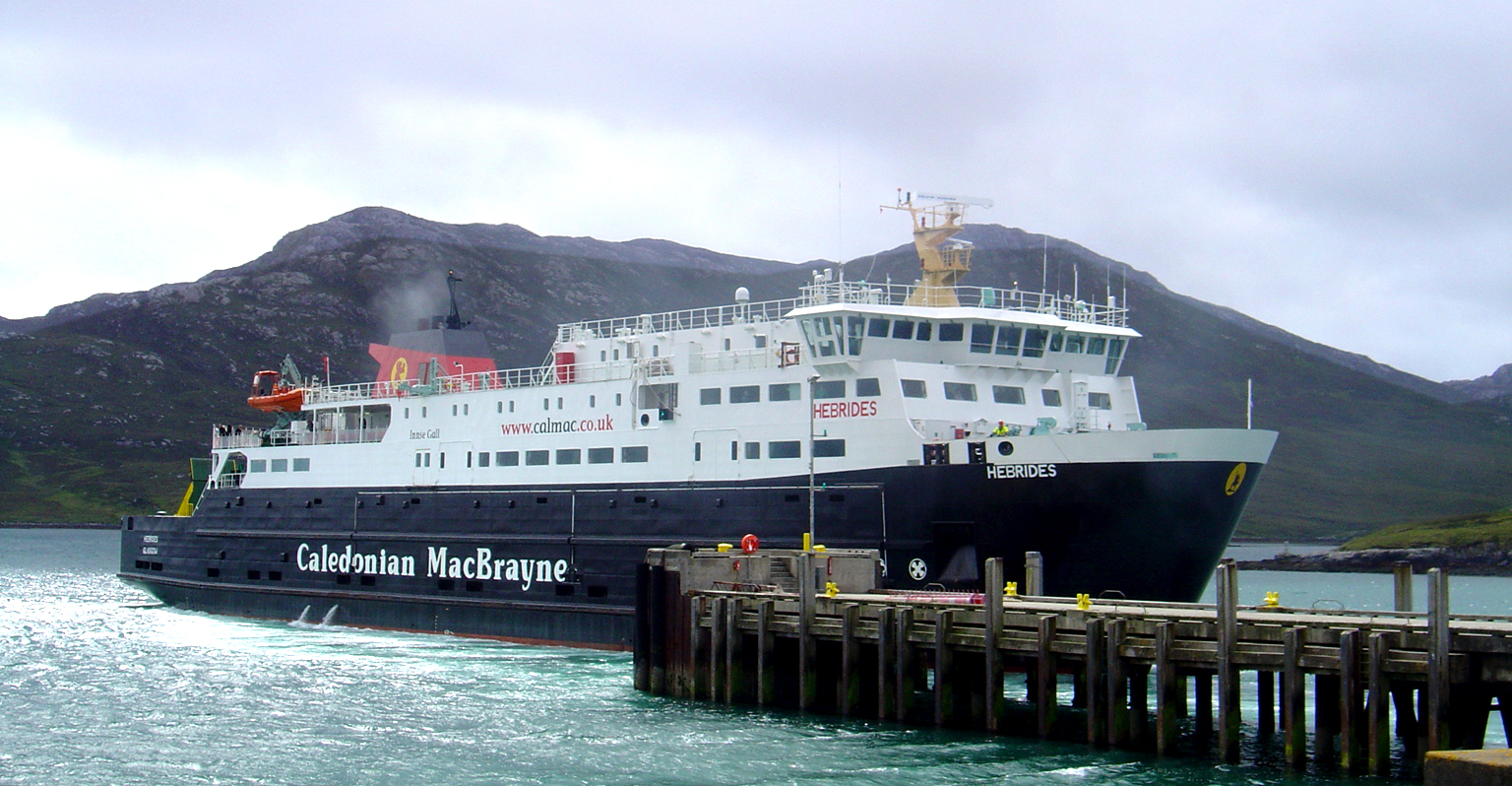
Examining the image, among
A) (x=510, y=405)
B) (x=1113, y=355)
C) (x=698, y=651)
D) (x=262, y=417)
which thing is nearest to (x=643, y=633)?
(x=698, y=651)

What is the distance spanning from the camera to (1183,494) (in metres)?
22.7

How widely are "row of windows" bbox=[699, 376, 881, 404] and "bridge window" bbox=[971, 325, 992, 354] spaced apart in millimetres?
2253

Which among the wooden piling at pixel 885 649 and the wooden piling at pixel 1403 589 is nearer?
the wooden piling at pixel 1403 589

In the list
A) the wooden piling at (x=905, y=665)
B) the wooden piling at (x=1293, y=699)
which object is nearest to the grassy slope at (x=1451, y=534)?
the wooden piling at (x=905, y=665)

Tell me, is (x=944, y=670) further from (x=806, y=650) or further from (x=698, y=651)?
(x=698, y=651)

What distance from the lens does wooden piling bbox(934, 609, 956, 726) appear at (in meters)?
18.6

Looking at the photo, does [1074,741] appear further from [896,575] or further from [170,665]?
[170,665]

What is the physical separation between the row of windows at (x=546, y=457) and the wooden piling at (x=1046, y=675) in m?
12.1

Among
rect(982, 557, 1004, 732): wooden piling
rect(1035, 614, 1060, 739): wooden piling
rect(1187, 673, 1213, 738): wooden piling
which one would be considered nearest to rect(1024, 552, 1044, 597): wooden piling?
rect(982, 557, 1004, 732): wooden piling

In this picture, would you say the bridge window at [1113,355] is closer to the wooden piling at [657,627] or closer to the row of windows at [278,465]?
the wooden piling at [657,627]

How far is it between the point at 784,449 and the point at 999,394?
4255 mm

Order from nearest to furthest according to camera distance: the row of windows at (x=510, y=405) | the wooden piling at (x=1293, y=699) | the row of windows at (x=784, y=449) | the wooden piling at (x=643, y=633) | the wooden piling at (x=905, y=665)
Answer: the wooden piling at (x=1293, y=699)
the wooden piling at (x=905, y=665)
the wooden piling at (x=643, y=633)
the row of windows at (x=784, y=449)
the row of windows at (x=510, y=405)

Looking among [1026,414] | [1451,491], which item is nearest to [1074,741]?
[1026,414]

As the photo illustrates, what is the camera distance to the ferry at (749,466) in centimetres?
2308
